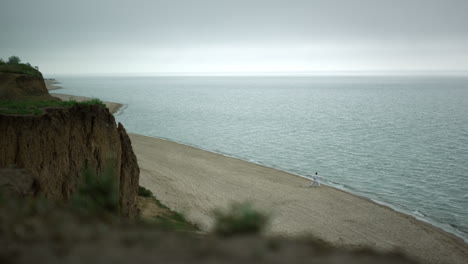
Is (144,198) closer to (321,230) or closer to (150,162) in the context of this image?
(321,230)

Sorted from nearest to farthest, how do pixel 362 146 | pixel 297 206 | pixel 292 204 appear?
pixel 297 206 < pixel 292 204 < pixel 362 146

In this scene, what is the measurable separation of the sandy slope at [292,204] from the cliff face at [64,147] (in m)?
8.14

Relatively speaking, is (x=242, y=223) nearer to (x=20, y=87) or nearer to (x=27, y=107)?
(x=27, y=107)

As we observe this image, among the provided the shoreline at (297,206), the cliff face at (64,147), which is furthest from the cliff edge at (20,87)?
the shoreline at (297,206)

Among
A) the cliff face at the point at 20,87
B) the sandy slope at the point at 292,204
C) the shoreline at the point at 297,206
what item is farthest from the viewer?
the sandy slope at the point at 292,204

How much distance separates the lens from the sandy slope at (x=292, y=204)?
65.8ft

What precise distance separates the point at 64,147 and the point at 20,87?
656 cm

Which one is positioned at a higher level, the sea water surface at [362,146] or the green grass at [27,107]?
the green grass at [27,107]

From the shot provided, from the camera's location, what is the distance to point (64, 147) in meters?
12.8

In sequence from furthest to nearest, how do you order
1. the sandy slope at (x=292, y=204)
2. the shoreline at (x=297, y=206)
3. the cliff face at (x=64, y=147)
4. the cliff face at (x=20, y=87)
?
the sandy slope at (x=292, y=204) < the shoreline at (x=297, y=206) < the cliff face at (x=20, y=87) < the cliff face at (x=64, y=147)

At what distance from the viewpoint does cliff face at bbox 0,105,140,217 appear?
11.3 metres

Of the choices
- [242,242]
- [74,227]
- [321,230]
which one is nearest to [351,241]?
[321,230]

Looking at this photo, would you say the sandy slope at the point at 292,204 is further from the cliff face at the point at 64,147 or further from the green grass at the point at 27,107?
the green grass at the point at 27,107

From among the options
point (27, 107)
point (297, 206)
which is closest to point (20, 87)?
point (27, 107)
